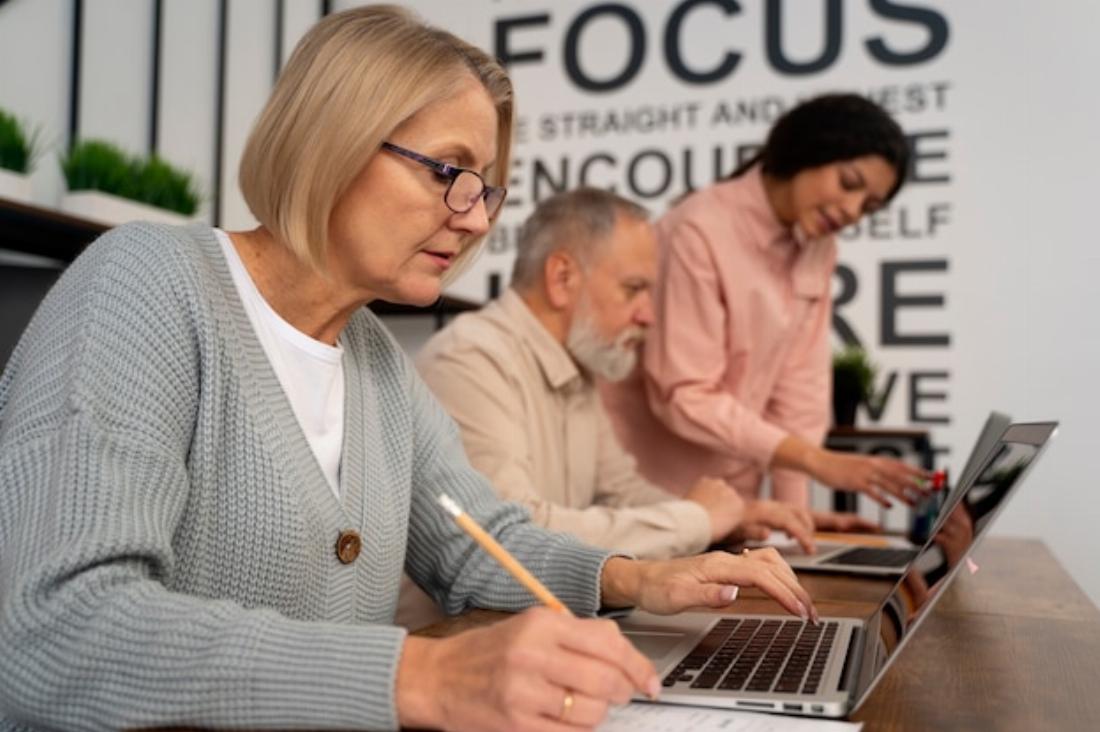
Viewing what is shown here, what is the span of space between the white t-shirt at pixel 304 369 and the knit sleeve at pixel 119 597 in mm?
158

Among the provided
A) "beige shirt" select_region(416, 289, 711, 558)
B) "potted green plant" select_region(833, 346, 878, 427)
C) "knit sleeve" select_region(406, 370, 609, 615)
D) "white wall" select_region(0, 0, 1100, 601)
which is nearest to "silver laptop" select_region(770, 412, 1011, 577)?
"beige shirt" select_region(416, 289, 711, 558)

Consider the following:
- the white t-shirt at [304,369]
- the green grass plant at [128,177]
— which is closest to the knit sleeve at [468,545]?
the white t-shirt at [304,369]

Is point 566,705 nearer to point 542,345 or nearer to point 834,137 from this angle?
point 542,345

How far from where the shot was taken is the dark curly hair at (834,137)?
202 cm

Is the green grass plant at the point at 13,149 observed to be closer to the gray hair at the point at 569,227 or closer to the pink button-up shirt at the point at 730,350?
the gray hair at the point at 569,227

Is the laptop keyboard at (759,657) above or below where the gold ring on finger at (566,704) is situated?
below

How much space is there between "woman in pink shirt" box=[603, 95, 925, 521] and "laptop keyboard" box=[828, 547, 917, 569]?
11.6 inches

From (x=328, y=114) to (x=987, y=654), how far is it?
71cm

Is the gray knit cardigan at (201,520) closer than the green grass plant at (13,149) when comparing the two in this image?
Yes

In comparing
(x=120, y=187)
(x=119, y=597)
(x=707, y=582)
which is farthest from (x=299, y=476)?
(x=120, y=187)

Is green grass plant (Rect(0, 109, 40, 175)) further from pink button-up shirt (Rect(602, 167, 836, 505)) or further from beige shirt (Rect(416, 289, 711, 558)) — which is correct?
pink button-up shirt (Rect(602, 167, 836, 505))

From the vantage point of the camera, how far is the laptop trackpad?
0.84 meters

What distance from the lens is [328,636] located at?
2.08 ft

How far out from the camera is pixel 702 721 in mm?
640
